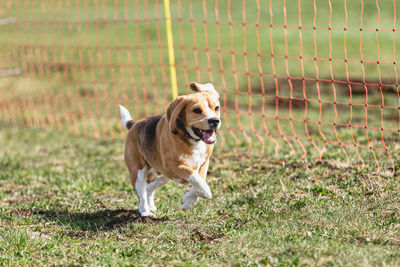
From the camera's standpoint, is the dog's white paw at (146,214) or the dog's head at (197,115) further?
the dog's white paw at (146,214)

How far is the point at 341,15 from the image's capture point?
2245 cm

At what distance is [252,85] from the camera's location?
13.4 metres

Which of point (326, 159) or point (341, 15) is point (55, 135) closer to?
point (326, 159)

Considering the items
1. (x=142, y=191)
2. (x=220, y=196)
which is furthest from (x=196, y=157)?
(x=220, y=196)

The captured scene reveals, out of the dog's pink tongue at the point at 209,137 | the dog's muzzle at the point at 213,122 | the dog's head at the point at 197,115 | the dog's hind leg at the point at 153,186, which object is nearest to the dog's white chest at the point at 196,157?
the dog's head at the point at 197,115

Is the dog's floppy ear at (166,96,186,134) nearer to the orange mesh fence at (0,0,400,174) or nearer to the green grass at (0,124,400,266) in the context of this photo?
the green grass at (0,124,400,266)

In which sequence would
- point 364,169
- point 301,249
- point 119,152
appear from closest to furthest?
point 301,249 < point 364,169 < point 119,152

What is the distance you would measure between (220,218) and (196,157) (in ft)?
2.30

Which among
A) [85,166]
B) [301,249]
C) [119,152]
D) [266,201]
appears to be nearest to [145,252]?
[301,249]

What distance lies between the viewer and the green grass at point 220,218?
4.57 m

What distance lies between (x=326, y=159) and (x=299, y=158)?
39 cm

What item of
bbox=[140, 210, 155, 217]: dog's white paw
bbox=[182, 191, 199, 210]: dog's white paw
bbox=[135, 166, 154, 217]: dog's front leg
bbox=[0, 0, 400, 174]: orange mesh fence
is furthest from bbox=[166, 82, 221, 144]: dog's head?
bbox=[0, 0, 400, 174]: orange mesh fence

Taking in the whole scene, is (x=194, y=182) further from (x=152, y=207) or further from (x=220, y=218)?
(x=152, y=207)

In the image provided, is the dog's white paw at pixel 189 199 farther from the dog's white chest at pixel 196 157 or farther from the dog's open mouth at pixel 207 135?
the dog's open mouth at pixel 207 135
